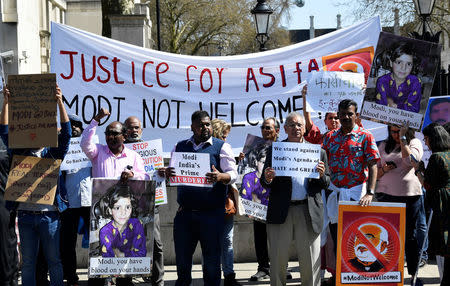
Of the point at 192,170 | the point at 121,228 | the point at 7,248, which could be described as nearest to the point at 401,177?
the point at 192,170

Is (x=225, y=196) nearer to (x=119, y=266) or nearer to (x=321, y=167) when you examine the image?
(x=321, y=167)

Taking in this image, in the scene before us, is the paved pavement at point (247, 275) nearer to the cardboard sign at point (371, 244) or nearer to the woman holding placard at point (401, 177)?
the woman holding placard at point (401, 177)

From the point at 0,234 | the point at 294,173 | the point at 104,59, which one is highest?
the point at 104,59

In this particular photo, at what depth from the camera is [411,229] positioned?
7969 millimetres

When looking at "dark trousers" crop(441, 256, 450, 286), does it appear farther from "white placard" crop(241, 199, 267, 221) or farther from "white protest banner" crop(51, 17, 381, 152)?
"white protest banner" crop(51, 17, 381, 152)

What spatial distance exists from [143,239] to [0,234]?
4.24ft

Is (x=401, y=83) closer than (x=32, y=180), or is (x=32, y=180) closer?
(x=32, y=180)

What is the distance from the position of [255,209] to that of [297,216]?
4.22 ft

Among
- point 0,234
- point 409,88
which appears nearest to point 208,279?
point 0,234

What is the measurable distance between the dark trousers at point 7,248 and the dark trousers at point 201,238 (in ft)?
4.97

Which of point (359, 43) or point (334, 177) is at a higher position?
point (359, 43)

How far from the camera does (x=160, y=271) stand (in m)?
7.84

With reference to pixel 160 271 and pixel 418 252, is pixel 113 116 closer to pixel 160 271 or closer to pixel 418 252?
pixel 160 271

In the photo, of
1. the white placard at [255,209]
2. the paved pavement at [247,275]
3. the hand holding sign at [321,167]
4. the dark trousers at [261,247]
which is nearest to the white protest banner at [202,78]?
the dark trousers at [261,247]
